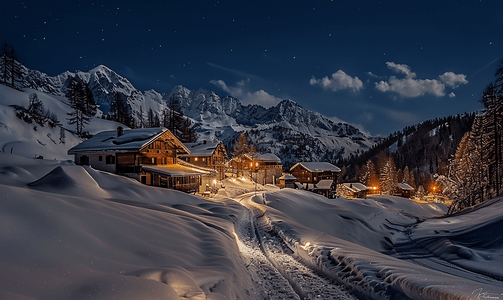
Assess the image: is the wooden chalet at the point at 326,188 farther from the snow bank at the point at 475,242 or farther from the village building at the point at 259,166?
the snow bank at the point at 475,242

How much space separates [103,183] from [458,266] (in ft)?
107

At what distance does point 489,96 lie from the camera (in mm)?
34438

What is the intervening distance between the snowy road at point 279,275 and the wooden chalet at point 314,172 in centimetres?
6484

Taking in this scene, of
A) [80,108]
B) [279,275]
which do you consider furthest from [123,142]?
[80,108]

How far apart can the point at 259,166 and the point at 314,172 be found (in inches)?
757

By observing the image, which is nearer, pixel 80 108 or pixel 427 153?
pixel 80 108

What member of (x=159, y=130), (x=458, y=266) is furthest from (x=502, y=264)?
(x=159, y=130)

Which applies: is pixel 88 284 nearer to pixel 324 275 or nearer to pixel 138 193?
pixel 324 275

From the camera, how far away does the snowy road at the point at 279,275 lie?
27.1ft

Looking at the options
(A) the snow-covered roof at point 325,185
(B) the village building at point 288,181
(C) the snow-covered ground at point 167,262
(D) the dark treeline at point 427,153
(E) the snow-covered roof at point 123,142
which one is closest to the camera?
(C) the snow-covered ground at point 167,262

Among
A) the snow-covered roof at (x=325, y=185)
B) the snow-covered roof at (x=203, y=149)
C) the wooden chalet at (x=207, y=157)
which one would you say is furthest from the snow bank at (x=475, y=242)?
the snow-covered roof at (x=203, y=149)

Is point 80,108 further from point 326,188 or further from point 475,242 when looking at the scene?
point 475,242

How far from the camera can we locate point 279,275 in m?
9.96

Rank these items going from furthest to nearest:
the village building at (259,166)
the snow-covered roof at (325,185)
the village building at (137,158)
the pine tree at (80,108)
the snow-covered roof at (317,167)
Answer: the village building at (259,166) < the snow-covered roof at (317,167) < the snow-covered roof at (325,185) < the pine tree at (80,108) < the village building at (137,158)
